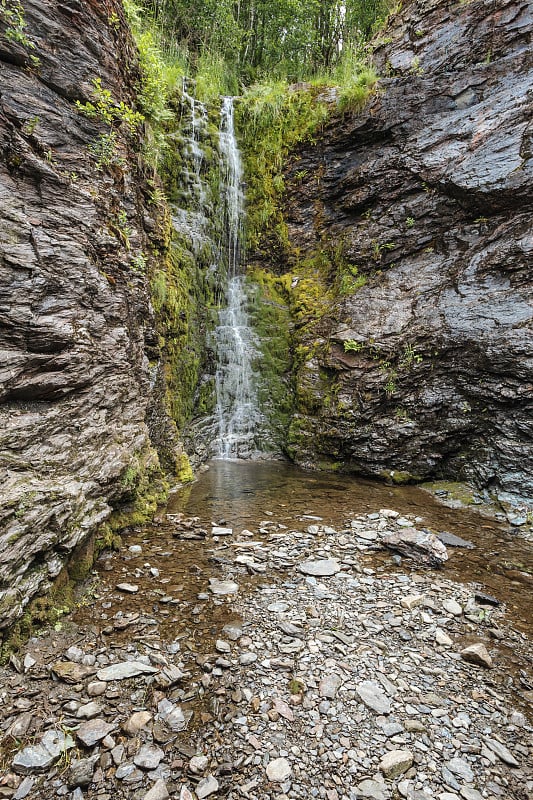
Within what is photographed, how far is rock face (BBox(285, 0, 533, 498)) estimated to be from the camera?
6973 millimetres

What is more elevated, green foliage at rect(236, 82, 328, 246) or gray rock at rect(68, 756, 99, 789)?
green foliage at rect(236, 82, 328, 246)

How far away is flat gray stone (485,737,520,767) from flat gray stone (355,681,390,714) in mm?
609

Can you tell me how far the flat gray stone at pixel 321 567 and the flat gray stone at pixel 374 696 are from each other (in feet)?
4.56

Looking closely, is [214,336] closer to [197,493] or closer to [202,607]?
[197,493]

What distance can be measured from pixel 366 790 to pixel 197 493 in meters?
4.93

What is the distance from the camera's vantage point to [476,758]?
2.19m

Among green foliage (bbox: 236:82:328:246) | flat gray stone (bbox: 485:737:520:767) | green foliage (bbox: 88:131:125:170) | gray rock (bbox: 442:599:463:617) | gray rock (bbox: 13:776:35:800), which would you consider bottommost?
gray rock (bbox: 442:599:463:617)

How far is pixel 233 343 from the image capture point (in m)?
10.3

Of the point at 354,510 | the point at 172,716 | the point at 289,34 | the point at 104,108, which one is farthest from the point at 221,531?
the point at 289,34

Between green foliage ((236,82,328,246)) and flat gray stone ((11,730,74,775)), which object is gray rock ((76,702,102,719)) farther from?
green foliage ((236,82,328,246))

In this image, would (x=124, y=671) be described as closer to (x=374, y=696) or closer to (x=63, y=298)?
(x=374, y=696)

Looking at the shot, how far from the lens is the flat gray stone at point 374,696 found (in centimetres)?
→ 248

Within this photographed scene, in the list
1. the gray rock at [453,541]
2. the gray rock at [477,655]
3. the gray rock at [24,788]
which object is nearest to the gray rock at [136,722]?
the gray rock at [24,788]

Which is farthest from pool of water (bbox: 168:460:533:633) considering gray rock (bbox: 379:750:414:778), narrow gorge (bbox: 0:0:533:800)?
gray rock (bbox: 379:750:414:778)
